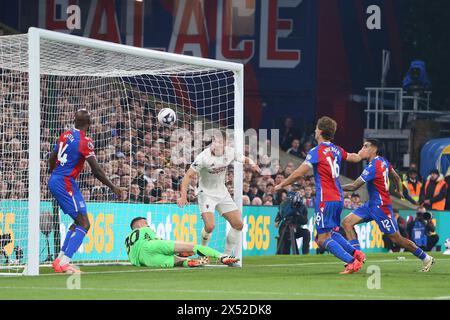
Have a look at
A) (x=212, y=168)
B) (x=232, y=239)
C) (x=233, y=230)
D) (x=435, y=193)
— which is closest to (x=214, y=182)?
(x=212, y=168)

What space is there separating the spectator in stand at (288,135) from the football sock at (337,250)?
1933cm

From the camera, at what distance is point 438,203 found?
108 feet

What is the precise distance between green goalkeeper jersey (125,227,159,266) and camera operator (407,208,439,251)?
13582mm

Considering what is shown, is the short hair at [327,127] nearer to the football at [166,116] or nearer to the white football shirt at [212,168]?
the white football shirt at [212,168]

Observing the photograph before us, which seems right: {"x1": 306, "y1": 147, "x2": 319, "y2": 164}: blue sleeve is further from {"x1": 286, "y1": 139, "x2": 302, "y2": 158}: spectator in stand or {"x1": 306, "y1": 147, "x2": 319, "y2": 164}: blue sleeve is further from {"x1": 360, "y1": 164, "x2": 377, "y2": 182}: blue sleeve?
{"x1": 286, "y1": 139, "x2": 302, "y2": 158}: spectator in stand

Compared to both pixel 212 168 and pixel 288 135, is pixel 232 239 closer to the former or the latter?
pixel 212 168

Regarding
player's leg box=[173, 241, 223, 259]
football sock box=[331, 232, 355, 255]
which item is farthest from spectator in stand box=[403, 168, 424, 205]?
football sock box=[331, 232, 355, 255]

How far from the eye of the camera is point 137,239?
1819cm

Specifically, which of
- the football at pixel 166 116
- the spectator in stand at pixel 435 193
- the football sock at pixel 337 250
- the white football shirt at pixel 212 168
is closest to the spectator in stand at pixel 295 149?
the spectator in stand at pixel 435 193

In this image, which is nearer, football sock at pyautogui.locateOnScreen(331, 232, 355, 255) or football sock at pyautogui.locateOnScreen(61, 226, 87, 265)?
football sock at pyautogui.locateOnScreen(61, 226, 87, 265)

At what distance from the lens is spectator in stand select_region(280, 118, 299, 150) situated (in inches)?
1401

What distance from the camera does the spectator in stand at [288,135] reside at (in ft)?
117
